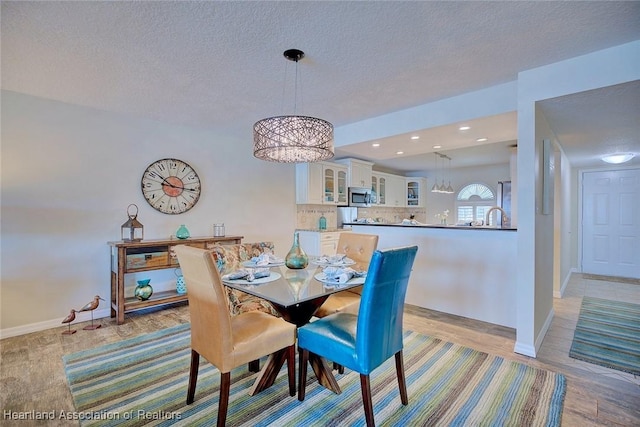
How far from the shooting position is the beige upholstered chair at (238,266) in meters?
2.51

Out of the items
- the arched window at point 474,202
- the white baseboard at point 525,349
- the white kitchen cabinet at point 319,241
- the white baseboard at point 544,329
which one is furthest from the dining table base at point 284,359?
the arched window at point 474,202

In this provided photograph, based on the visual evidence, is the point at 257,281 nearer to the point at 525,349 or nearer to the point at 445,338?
the point at 445,338

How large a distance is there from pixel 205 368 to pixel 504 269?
9.78 feet

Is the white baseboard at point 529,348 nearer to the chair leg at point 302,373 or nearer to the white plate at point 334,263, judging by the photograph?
the white plate at point 334,263

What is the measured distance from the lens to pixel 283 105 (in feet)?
10.7

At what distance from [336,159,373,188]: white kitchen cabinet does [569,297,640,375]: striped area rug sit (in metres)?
3.81

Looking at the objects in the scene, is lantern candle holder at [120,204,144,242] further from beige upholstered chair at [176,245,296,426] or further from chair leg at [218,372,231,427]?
chair leg at [218,372,231,427]

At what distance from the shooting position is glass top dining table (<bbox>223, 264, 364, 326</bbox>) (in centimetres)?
172

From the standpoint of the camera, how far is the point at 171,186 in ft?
12.8

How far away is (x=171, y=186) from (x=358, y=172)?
11.3 feet

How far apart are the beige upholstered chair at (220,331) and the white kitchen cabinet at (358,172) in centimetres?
418

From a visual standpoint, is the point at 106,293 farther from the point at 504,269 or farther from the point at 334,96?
the point at 504,269

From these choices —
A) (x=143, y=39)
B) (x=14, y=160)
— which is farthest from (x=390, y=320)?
(x=14, y=160)

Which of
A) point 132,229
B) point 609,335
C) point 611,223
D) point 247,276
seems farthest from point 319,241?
point 611,223
